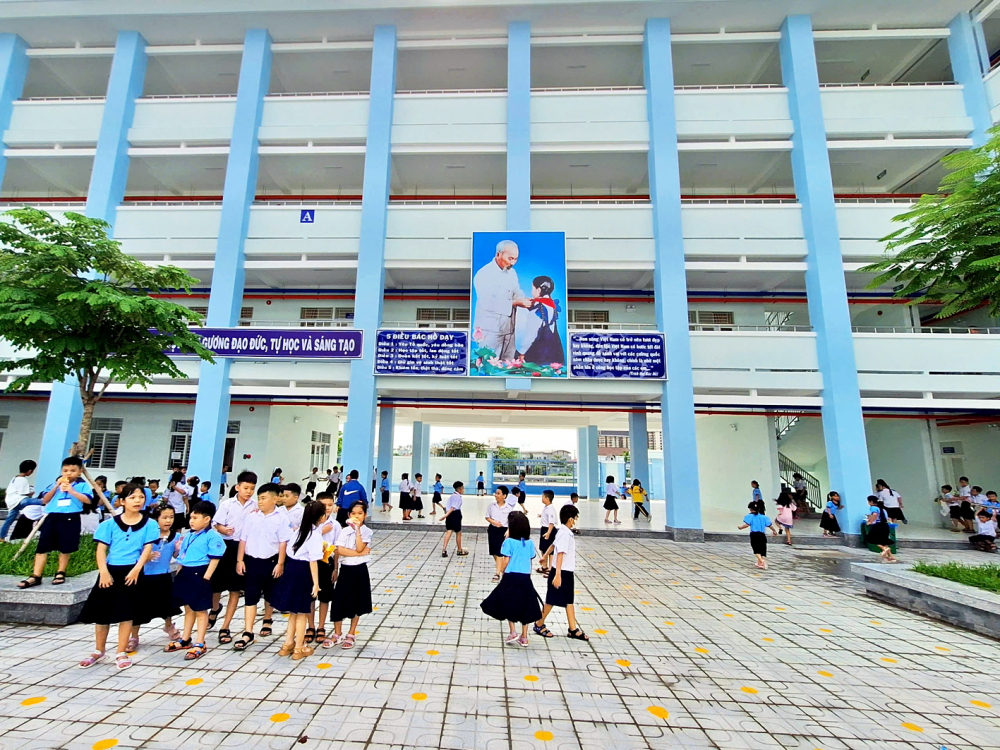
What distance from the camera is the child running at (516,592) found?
177 inches

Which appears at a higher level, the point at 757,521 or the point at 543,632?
the point at 757,521

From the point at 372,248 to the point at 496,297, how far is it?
3.70 meters

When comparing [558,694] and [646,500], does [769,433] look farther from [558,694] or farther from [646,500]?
[558,694]

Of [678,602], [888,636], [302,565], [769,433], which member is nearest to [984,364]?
[769,433]

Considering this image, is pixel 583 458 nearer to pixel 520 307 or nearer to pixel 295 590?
pixel 520 307

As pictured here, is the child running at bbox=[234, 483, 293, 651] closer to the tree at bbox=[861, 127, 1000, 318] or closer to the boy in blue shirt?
the boy in blue shirt

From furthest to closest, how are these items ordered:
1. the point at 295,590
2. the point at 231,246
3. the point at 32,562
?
the point at 231,246
the point at 32,562
the point at 295,590

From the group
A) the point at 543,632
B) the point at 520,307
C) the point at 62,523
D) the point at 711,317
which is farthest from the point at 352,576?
the point at 711,317

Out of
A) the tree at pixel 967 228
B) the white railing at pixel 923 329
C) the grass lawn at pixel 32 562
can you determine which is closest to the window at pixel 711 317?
the white railing at pixel 923 329

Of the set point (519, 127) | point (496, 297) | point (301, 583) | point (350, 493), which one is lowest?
point (301, 583)

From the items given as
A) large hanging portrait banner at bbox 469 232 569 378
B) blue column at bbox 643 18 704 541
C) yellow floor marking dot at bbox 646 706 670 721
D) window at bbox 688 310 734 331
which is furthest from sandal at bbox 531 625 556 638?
window at bbox 688 310 734 331

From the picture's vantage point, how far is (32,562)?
5.43 meters

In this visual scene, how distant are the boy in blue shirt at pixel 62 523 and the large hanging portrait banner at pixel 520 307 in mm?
7999

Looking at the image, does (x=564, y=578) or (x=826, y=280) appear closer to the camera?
(x=564, y=578)
